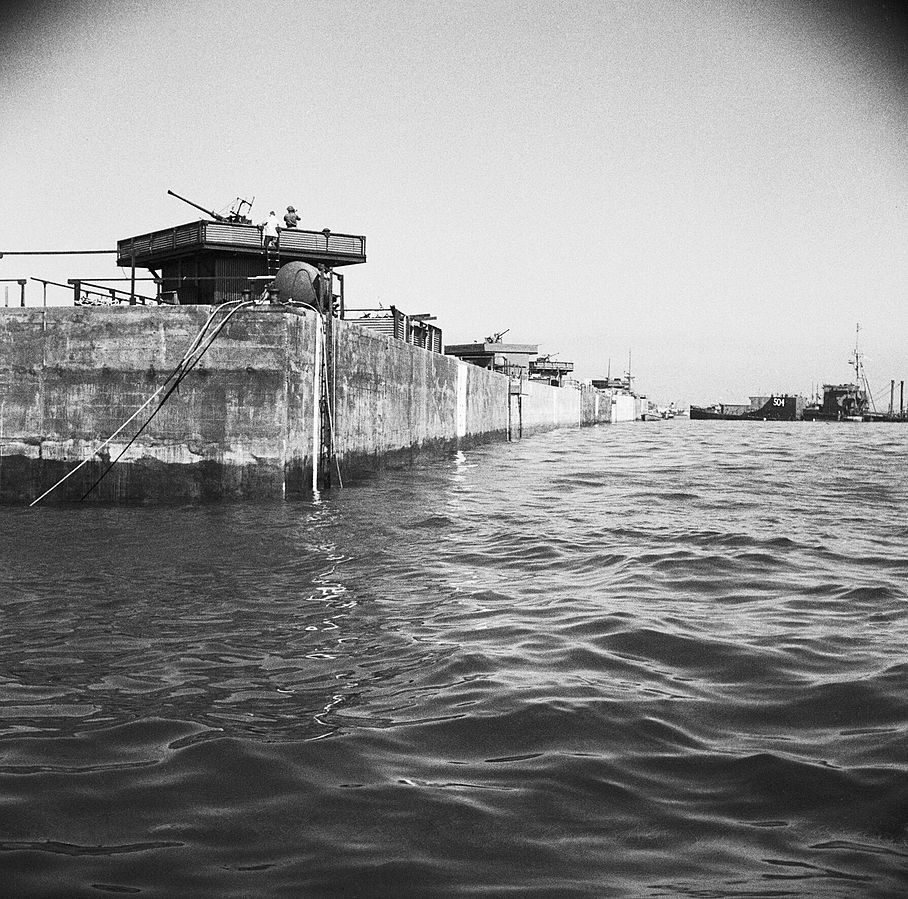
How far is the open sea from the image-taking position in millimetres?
Result: 2770

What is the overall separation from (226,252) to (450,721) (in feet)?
63.0

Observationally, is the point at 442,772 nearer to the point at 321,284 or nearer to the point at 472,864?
the point at 472,864

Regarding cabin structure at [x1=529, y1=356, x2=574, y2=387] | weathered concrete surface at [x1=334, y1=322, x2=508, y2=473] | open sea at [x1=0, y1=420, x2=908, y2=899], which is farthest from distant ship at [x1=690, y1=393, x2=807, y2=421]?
open sea at [x1=0, y1=420, x2=908, y2=899]

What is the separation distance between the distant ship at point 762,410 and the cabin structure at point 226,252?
111m

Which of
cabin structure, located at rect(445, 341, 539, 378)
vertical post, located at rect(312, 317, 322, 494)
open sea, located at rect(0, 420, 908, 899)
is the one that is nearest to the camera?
open sea, located at rect(0, 420, 908, 899)

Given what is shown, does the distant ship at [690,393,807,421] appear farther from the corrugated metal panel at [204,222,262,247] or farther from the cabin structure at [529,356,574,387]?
the corrugated metal panel at [204,222,262,247]

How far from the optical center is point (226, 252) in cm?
2142

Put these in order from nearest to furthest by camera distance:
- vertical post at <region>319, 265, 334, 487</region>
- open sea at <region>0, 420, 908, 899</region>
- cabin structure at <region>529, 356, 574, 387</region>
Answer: open sea at <region>0, 420, 908, 899</region> → vertical post at <region>319, 265, 334, 487</region> → cabin structure at <region>529, 356, 574, 387</region>

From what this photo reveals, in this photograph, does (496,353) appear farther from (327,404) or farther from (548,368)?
(327,404)

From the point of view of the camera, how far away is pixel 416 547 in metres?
9.20

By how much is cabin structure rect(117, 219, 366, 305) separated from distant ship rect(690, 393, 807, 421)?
4383 inches

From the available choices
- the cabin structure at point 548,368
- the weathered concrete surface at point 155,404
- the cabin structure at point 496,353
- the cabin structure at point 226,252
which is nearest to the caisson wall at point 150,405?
the weathered concrete surface at point 155,404

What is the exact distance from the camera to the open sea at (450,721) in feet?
9.09

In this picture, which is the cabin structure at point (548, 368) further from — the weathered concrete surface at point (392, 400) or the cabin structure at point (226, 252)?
the cabin structure at point (226, 252)
